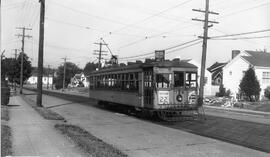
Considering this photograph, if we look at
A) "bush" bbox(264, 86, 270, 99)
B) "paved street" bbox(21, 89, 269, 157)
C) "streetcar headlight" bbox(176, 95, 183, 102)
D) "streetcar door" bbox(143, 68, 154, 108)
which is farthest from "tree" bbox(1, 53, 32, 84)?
"paved street" bbox(21, 89, 269, 157)

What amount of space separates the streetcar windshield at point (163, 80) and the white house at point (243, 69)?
2914cm

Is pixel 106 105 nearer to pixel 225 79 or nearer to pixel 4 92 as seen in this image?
pixel 4 92

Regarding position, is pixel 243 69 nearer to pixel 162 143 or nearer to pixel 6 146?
pixel 162 143

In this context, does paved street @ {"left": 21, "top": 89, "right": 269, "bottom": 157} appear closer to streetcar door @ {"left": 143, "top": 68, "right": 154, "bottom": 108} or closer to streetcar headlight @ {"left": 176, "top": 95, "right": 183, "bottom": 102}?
streetcar door @ {"left": 143, "top": 68, "right": 154, "bottom": 108}

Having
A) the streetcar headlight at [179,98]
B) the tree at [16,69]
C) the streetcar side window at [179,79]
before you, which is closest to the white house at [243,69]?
the streetcar side window at [179,79]

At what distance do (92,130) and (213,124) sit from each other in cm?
551

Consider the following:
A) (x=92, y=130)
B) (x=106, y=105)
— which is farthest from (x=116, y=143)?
(x=106, y=105)

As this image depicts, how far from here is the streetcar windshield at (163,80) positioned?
1738 centimetres

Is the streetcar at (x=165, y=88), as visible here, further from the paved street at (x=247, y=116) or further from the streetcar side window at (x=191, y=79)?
the paved street at (x=247, y=116)

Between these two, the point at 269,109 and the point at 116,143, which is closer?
the point at 116,143

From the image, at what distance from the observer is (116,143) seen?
36.8 ft

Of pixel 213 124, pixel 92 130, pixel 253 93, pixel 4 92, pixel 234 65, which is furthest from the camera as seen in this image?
pixel 234 65

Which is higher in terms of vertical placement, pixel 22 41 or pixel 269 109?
pixel 22 41

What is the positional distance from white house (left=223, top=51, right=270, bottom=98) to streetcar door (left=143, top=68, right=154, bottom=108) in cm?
2921
